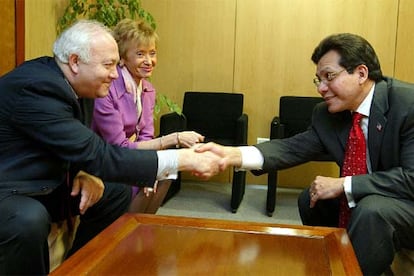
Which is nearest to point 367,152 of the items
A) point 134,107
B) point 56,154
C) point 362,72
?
point 362,72

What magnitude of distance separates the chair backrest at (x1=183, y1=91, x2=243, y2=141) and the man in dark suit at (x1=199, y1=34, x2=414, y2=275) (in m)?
1.79

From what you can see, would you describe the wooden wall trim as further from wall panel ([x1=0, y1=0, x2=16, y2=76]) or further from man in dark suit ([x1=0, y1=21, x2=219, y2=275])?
man in dark suit ([x1=0, y1=21, x2=219, y2=275])

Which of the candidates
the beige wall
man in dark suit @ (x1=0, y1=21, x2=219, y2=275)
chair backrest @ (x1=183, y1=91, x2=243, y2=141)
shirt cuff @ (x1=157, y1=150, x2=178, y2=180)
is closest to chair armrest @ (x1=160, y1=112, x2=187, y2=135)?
chair backrest @ (x1=183, y1=91, x2=243, y2=141)

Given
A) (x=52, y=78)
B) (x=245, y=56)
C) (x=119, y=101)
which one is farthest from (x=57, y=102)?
(x=245, y=56)

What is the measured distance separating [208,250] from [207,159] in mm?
659

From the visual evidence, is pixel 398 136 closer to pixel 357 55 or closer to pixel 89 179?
pixel 357 55

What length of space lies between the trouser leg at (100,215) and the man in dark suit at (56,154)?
0.11 meters

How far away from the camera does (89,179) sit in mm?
1903

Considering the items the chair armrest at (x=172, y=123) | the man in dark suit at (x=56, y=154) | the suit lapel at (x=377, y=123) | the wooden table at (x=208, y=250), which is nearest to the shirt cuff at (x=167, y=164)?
the man in dark suit at (x=56, y=154)

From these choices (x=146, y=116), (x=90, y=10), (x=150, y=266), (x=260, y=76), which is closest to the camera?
(x=150, y=266)

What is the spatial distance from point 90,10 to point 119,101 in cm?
169

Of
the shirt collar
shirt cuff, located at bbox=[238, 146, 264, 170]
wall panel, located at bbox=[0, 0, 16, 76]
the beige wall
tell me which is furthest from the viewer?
the beige wall

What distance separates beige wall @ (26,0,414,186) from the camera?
4.15 metres

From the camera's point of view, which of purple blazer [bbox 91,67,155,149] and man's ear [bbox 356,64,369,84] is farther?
purple blazer [bbox 91,67,155,149]
